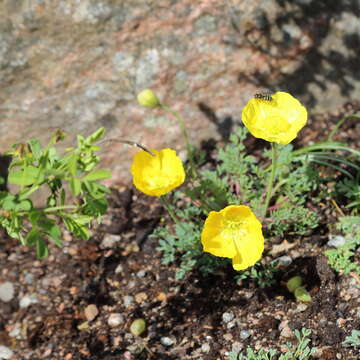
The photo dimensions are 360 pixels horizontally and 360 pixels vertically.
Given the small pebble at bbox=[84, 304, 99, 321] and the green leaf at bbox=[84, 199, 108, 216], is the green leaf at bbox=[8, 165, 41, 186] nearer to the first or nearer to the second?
the green leaf at bbox=[84, 199, 108, 216]

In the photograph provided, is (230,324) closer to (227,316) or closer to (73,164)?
(227,316)

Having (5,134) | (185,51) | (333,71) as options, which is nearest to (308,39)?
(333,71)

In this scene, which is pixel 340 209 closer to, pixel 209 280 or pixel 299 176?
A: pixel 299 176

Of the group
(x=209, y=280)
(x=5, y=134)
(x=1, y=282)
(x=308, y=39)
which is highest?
(x=308, y=39)

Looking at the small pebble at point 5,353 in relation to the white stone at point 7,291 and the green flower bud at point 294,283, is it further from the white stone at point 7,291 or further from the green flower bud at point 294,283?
the green flower bud at point 294,283

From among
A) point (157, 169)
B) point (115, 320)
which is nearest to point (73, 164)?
point (157, 169)

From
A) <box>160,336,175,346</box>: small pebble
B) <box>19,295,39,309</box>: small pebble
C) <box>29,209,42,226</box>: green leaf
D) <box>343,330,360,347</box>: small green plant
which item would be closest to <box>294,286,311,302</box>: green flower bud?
<box>343,330,360,347</box>: small green plant
